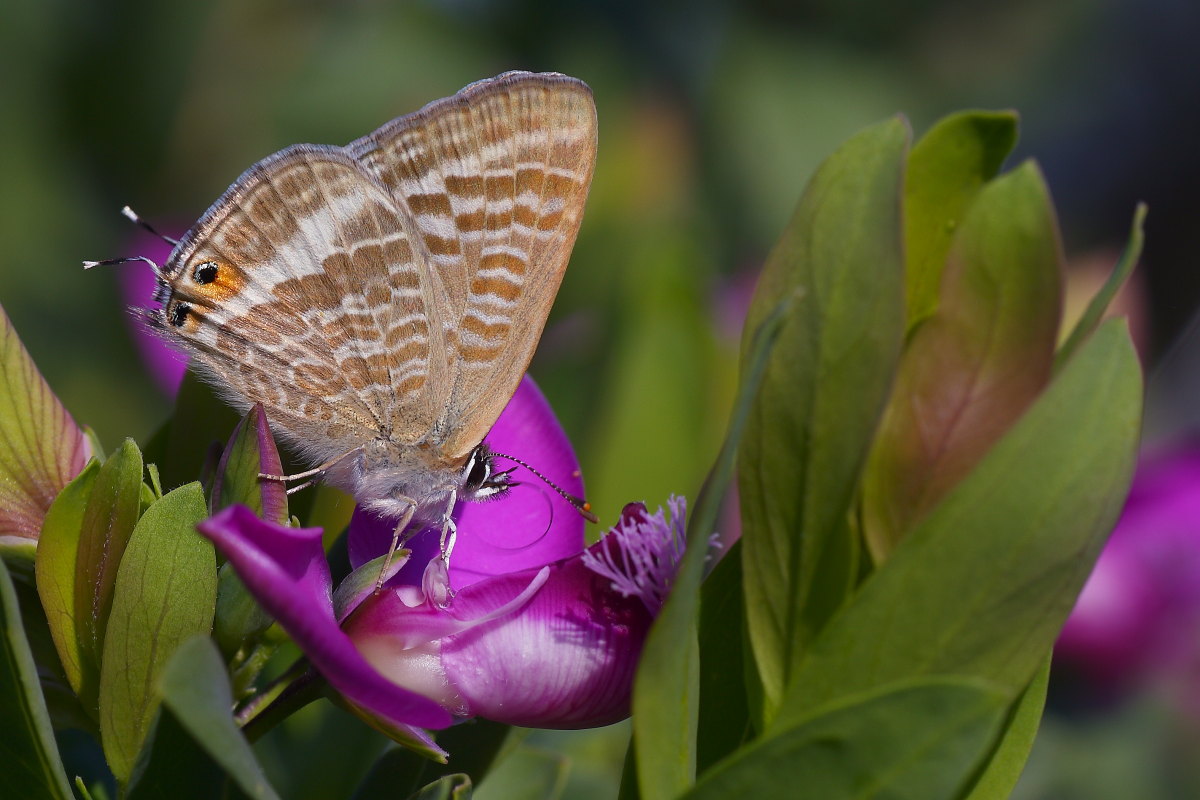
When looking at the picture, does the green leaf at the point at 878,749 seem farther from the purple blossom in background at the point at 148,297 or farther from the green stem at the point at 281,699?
the purple blossom in background at the point at 148,297

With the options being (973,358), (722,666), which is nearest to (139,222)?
(722,666)

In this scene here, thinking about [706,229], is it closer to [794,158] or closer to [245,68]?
[794,158]

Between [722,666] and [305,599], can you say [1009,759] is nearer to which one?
[722,666]

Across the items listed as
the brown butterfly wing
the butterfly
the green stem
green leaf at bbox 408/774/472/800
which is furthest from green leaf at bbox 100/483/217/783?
the brown butterfly wing

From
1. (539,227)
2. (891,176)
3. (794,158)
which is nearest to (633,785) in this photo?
(891,176)

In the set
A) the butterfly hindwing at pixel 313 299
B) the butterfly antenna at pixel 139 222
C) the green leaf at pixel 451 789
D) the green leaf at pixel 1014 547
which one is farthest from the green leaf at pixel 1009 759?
the butterfly antenna at pixel 139 222

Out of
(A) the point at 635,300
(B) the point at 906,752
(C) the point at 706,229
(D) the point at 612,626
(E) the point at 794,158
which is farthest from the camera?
(E) the point at 794,158
